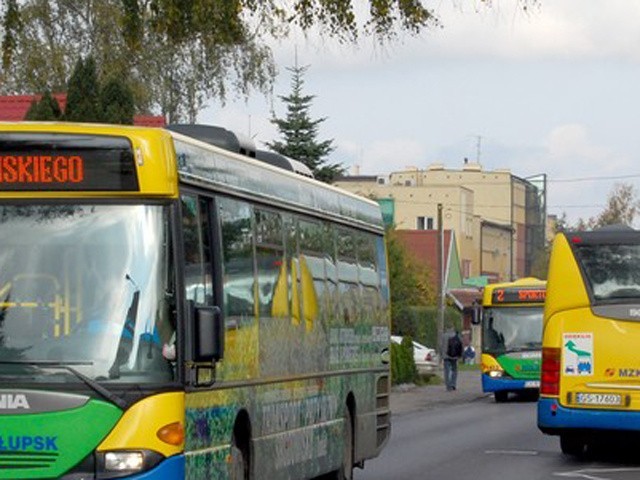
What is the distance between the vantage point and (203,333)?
35.7 feet

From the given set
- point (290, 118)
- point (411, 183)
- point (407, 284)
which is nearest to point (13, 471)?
point (290, 118)

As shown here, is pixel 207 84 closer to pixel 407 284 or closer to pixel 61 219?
pixel 407 284

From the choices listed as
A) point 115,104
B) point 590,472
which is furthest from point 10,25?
point 115,104

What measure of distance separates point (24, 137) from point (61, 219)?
54 cm

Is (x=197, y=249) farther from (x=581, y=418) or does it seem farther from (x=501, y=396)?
(x=501, y=396)

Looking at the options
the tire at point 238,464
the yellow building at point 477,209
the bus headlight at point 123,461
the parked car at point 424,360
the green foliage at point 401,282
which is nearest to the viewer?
the bus headlight at point 123,461

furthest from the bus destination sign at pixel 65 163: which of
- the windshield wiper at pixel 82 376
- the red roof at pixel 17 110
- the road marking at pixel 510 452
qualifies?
the red roof at pixel 17 110

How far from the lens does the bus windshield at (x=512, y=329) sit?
137ft

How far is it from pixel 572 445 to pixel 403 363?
2518 cm

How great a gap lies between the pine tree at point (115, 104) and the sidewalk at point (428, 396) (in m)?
7.94

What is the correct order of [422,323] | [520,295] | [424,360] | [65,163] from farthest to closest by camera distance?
[422,323], [424,360], [520,295], [65,163]

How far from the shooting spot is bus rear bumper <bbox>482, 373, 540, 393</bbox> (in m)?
41.6

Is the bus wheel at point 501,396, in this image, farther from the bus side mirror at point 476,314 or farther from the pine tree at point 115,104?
the pine tree at point 115,104

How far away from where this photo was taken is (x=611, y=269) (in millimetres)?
21797
